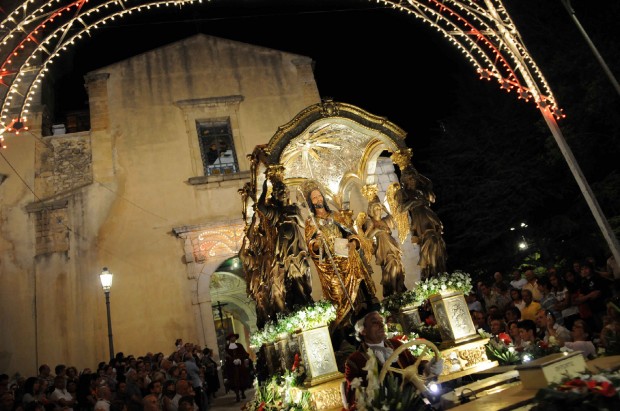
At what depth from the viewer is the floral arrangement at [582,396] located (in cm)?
349

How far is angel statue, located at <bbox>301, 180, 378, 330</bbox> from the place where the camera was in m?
9.23

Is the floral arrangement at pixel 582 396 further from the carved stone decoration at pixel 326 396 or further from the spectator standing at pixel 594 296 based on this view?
the spectator standing at pixel 594 296

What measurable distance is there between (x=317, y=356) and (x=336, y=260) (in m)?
2.62

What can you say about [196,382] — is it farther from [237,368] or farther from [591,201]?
[591,201]

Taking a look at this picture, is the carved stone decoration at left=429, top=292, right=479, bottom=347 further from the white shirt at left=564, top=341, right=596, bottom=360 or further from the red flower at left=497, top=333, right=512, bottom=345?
the white shirt at left=564, top=341, right=596, bottom=360

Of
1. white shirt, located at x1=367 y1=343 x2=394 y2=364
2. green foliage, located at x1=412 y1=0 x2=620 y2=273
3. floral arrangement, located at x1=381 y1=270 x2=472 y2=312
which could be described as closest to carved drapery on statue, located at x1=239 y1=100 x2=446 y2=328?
floral arrangement, located at x1=381 y1=270 x2=472 y2=312

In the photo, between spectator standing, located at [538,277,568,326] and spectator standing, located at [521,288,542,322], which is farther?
spectator standing, located at [521,288,542,322]

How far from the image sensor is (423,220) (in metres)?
8.41

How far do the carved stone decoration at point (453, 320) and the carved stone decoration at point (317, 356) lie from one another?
6.48ft

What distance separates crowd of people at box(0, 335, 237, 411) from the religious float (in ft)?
4.99

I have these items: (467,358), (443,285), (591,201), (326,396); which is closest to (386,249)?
(443,285)

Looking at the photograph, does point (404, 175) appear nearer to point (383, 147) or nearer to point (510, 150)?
point (383, 147)

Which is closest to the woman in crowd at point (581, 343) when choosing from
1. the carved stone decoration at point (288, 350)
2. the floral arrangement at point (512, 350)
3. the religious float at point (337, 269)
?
the floral arrangement at point (512, 350)

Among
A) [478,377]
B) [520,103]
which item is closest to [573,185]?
[520,103]
